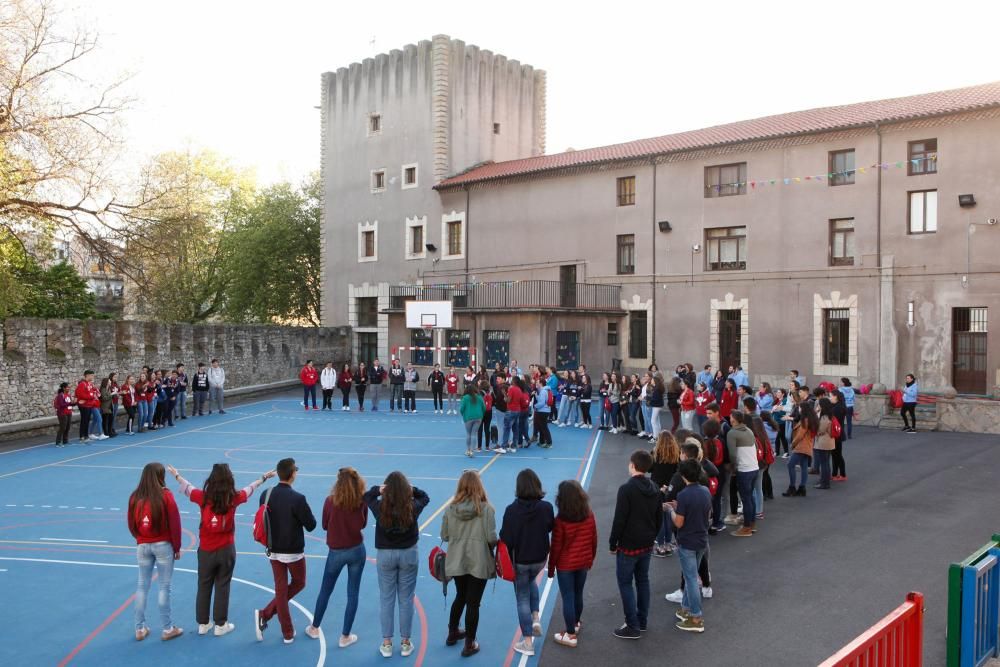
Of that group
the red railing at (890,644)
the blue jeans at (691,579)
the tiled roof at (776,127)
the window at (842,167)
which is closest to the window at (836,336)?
the window at (842,167)

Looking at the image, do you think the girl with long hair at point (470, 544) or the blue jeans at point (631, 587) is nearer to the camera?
the girl with long hair at point (470, 544)

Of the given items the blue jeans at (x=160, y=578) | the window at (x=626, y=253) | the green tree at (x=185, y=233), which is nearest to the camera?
the blue jeans at (x=160, y=578)

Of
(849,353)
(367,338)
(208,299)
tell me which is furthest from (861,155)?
(208,299)

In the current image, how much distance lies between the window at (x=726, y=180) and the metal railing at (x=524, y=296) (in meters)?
5.32

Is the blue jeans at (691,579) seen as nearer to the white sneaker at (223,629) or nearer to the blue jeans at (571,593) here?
the blue jeans at (571,593)

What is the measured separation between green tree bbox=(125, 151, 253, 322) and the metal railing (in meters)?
10.3

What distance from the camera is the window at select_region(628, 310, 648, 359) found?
30453 mm

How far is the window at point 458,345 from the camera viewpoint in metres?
33.2

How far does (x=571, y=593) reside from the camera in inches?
289

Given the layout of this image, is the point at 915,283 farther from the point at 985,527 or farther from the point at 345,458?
the point at 345,458

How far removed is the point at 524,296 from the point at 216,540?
84.5 feet

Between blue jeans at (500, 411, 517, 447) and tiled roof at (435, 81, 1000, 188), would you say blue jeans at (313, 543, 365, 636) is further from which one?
tiled roof at (435, 81, 1000, 188)

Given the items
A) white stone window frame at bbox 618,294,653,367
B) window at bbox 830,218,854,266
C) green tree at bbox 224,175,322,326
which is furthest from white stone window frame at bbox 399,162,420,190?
window at bbox 830,218,854,266

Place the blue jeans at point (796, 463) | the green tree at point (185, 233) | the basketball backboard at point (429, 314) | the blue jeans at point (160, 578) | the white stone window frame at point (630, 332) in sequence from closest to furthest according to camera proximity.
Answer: the blue jeans at point (160, 578) → the blue jeans at point (796, 463) → the green tree at point (185, 233) → the white stone window frame at point (630, 332) → the basketball backboard at point (429, 314)
